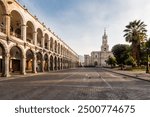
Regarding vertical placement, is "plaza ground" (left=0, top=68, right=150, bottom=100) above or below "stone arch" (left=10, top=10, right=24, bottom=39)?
below

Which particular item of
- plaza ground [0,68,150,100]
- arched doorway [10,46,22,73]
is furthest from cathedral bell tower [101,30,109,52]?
plaza ground [0,68,150,100]

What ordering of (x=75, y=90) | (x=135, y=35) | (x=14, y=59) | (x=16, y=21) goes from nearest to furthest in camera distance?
(x=75, y=90)
(x=16, y=21)
(x=14, y=59)
(x=135, y=35)

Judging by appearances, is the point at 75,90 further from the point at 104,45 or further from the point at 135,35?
the point at 104,45

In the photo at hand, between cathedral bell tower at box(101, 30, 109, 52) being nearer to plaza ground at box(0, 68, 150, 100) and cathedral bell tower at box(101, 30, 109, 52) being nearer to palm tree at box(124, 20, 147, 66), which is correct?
palm tree at box(124, 20, 147, 66)

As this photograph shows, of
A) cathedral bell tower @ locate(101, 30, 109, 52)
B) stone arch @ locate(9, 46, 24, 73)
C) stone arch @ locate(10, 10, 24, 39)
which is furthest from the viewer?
cathedral bell tower @ locate(101, 30, 109, 52)

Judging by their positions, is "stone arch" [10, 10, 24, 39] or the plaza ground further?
"stone arch" [10, 10, 24, 39]

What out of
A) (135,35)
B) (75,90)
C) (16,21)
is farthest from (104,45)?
(75,90)

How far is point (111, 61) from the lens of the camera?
105 metres

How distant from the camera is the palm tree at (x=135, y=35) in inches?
2239

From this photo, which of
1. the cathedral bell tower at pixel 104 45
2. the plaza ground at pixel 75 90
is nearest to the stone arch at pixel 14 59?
the plaza ground at pixel 75 90

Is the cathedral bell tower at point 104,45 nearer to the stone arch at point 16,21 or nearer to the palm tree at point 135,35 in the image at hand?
the palm tree at point 135,35

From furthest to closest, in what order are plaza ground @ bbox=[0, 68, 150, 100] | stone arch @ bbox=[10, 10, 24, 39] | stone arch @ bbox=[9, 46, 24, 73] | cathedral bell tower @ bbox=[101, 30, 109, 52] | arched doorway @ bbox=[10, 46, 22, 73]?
cathedral bell tower @ bbox=[101, 30, 109, 52]
arched doorway @ bbox=[10, 46, 22, 73]
stone arch @ bbox=[9, 46, 24, 73]
stone arch @ bbox=[10, 10, 24, 39]
plaza ground @ bbox=[0, 68, 150, 100]

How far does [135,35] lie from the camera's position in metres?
57.2

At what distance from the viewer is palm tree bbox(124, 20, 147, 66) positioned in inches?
2239
